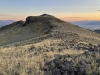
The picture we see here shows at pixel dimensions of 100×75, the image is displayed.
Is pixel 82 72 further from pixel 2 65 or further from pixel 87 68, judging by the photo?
pixel 2 65

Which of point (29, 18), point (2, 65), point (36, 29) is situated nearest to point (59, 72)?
point (2, 65)

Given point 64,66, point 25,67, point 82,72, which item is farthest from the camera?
point 25,67

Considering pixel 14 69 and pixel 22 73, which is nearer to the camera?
pixel 22 73

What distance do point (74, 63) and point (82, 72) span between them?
0.76 m

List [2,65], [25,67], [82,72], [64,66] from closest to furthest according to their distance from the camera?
[82,72] < [64,66] < [25,67] < [2,65]

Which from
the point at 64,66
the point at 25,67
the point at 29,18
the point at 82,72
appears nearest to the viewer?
the point at 82,72

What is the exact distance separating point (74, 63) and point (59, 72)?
2.70 ft

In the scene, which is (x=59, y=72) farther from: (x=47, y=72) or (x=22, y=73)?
(x=22, y=73)

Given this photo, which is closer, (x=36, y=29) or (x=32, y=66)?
(x=32, y=66)

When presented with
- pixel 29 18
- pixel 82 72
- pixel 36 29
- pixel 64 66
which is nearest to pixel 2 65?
pixel 64 66

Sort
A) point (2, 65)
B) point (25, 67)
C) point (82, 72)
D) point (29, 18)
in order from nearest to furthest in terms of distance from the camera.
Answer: point (82, 72) < point (25, 67) < point (2, 65) < point (29, 18)

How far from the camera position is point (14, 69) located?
955cm

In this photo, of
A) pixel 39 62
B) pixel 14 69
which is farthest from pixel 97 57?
pixel 14 69

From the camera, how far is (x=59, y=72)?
8.82 m
